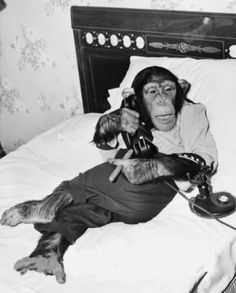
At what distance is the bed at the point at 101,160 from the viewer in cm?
131

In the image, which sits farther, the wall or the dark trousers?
the wall

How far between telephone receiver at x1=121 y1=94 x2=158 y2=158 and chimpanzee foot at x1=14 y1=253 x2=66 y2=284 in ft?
1.40

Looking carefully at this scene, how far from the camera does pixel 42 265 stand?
1393 mm

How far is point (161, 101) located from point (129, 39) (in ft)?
2.25

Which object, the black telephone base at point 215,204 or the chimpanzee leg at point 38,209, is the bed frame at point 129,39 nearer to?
the black telephone base at point 215,204

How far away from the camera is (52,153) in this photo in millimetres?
2084

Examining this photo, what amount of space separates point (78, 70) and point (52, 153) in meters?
0.58

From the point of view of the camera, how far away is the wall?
8.20ft

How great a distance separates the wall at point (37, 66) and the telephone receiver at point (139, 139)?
2.29 feet

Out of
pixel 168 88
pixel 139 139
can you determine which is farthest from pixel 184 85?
pixel 139 139

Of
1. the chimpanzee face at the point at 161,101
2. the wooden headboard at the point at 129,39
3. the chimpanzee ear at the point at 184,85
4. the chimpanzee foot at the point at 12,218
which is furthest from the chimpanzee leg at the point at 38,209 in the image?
the wooden headboard at the point at 129,39

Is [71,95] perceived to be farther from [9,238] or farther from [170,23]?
[9,238]

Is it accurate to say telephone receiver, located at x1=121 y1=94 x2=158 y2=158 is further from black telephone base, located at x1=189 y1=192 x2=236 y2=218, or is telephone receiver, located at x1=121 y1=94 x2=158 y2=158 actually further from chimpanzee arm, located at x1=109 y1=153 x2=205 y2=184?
black telephone base, located at x1=189 y1=192 x2=236 y2=218

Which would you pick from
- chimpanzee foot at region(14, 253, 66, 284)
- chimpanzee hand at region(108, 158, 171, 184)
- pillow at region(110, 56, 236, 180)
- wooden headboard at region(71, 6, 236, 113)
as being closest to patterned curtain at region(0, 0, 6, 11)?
wooden headboard at region(71, 6, 236, 113)
